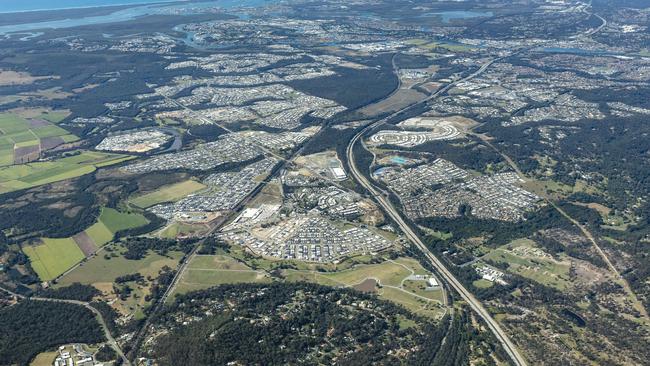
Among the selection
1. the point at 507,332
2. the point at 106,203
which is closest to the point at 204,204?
the point at 106,203

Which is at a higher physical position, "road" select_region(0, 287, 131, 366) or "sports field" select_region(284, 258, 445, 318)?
"road" select_region(0, 287, 131, 366)

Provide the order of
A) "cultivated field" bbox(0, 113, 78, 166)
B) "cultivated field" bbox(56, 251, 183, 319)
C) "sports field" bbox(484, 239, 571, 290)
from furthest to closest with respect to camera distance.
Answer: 1. "cultivated field" bbox(0, 113, 78, 166)
2. "sports field" bbox(484, 239, 571, 290)
3. "cultivated field" bbox(56, 251, 183, 319)

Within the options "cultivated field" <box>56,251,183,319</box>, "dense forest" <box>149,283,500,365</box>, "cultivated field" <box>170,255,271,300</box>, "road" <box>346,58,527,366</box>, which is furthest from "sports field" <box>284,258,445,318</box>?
"cultivated field" <box>56,251,183,319</box>

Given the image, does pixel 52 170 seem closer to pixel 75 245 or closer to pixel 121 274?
pixel 75 245

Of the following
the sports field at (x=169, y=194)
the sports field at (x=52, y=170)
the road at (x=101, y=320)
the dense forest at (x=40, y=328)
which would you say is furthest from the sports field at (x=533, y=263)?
the sports field at (x=52, y=170)

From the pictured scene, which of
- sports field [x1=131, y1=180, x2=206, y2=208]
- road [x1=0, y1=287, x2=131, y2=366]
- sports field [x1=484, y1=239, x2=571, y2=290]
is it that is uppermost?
sports field [x1=131, y1=180, x2=206, y2=208]

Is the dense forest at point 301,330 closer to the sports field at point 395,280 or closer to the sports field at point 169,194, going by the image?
the sports field at point 395,280

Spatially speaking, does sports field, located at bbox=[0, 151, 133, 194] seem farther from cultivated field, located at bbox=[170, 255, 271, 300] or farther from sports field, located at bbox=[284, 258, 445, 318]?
sports field, located at bbox=[284, 258, 445, 318]
